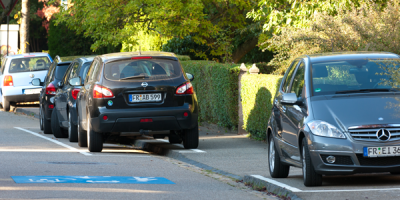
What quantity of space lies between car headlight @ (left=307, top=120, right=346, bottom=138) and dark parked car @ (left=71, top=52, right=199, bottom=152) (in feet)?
15.3

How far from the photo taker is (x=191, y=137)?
504 inches

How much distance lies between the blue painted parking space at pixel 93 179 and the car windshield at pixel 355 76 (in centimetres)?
241

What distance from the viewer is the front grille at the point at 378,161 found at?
24.5 ft

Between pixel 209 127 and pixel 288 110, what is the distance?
354 inches

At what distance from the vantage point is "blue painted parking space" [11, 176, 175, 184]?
29.1 feet

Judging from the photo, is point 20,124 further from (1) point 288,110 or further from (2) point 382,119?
(2) point 382,119

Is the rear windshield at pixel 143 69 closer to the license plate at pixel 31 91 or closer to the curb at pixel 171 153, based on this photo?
the curb at pixel 171 153

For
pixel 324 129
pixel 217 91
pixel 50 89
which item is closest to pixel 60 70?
pixel 50 89

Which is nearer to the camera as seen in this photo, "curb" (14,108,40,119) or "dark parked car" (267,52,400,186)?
"dark parked car" (267,52,400,186)

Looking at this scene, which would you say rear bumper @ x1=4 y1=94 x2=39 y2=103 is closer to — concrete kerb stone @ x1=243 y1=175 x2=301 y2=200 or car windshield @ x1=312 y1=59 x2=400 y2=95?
concrete kerb stone @ x1=243 y1=175 x2=301 y2=200

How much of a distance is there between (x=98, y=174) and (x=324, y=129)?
140 inches

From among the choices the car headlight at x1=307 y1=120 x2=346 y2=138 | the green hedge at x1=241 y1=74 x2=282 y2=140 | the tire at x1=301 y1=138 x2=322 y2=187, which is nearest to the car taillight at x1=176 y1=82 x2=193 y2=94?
the green hedge at x1=241 y1=74 x2=282 y2=140

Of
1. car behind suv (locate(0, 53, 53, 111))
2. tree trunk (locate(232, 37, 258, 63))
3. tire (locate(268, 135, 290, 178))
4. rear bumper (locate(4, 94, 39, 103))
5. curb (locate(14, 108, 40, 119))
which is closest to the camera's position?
tire (locate(268, 135, 290, 178))

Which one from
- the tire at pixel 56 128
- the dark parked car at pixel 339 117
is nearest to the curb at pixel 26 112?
the tire at pixel 56 128
